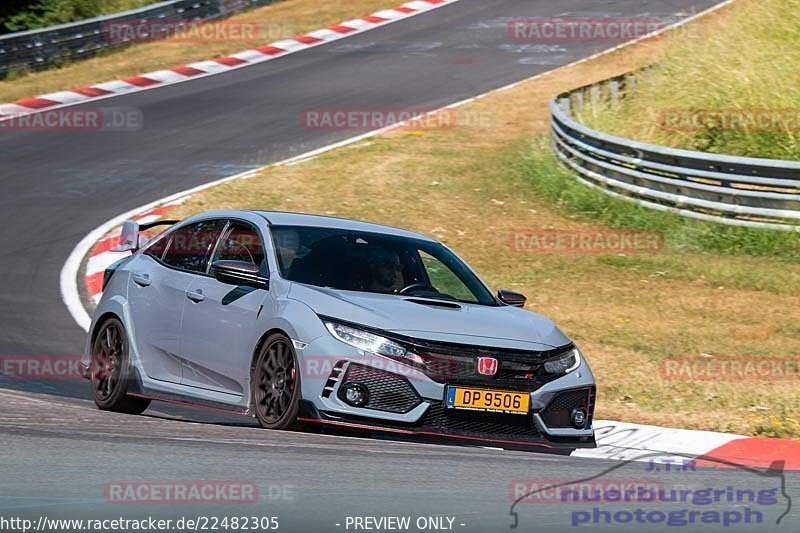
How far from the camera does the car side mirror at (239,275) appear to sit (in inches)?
302

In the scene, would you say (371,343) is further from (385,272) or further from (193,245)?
(193,245)

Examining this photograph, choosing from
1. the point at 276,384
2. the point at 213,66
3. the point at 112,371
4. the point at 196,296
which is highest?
the point at 196,296

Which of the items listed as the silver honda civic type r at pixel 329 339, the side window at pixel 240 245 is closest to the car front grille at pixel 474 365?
the silver honda civic type r at pixel 329 339

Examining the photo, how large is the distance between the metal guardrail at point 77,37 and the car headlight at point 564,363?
828 inches

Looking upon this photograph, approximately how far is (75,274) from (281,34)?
1759 cm

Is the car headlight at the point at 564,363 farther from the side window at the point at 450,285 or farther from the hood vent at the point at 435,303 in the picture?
the side window at the point at 450,285

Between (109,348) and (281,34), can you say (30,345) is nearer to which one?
(109,348)

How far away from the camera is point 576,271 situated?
14961 mm

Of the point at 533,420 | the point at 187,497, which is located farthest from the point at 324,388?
the point at 187,497

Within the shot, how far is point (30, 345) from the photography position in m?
11.5

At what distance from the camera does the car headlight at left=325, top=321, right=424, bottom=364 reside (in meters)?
6.98

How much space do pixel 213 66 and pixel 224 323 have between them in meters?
21.0

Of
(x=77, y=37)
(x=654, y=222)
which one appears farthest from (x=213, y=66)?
(x=654, y=222)

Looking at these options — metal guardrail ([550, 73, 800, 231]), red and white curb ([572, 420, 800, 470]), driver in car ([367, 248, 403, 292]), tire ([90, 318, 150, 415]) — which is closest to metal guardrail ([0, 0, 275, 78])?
metal guardrail ([550, 73, 800, 231])
